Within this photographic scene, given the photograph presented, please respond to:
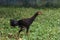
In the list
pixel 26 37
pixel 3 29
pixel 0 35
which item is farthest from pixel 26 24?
pixel 3 29

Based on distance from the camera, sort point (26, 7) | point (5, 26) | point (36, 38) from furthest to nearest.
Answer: point (26, 7) < point (5, 26) < point (36, 38)

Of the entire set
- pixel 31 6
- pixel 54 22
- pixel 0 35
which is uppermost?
pixel 0 35

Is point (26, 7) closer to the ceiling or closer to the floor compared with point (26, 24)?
closer to the floor

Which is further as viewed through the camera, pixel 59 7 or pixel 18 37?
pixel 59 7

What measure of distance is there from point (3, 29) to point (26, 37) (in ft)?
5.58

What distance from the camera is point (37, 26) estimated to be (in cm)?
1045

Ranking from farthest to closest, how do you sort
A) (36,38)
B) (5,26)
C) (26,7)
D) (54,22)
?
(26,7) < (54,22) < (5,26) < (36,38)

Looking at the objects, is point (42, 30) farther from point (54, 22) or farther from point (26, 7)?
point (26, 7)

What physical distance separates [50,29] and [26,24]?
150 cm

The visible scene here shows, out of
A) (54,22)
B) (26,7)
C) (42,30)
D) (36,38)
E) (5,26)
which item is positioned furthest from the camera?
(26,7)

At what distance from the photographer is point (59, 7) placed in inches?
660

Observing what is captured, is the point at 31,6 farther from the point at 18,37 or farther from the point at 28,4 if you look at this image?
the point at 18,37

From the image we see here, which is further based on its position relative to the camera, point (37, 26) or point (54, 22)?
point (54, 22)

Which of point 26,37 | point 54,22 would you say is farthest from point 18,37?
point 54,22
